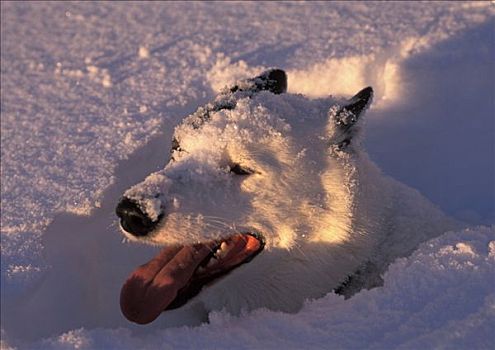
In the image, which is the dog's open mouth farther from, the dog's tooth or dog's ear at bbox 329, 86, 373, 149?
dog's ear at bbox 329, 86, 373, 149

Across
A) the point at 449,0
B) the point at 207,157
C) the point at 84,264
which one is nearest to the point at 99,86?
the point at 84,264

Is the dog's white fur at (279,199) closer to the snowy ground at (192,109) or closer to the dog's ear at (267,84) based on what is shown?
the dog's ear at (267,84)

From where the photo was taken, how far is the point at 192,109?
4.67m

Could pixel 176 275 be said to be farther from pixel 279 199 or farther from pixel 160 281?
pixel 279 199

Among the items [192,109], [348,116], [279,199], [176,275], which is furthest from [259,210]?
[192,109]

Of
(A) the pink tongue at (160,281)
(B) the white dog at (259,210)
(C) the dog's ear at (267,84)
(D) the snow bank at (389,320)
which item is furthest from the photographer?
(C) the dog's ear at (267,84)

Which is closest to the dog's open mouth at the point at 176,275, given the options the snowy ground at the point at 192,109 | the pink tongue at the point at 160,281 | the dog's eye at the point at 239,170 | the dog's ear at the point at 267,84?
the pink tongue at the point at 160,281

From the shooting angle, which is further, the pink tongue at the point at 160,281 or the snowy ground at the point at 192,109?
the pink tongue at the point at 160,281

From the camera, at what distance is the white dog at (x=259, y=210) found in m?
2.80

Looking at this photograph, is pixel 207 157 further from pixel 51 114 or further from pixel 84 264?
pixel 51 114

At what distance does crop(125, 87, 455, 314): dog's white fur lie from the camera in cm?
280

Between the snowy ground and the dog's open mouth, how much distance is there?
11 centimetres

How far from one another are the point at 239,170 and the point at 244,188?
3.2 inches

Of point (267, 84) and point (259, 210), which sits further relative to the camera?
point (267, 84)
